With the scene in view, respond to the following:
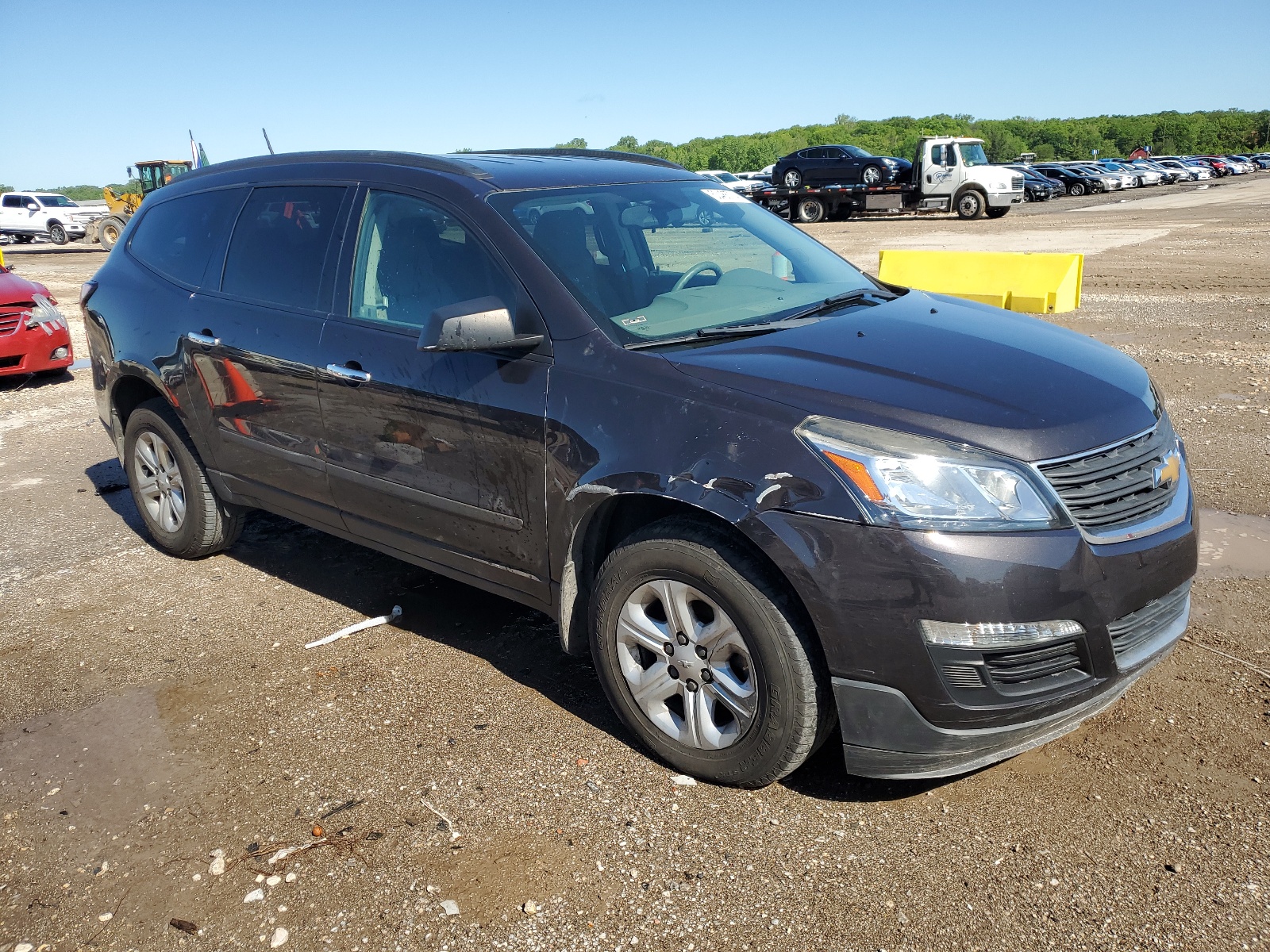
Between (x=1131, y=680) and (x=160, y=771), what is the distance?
9.89 feet

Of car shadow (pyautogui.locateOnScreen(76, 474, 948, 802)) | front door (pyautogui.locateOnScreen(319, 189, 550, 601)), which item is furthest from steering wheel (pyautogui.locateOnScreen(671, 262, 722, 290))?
car shadow (pyautogui.locateOnScreen(76, 474, 948, 802))

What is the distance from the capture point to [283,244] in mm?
4238

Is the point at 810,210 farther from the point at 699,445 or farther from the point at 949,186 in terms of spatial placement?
the point at 699,445

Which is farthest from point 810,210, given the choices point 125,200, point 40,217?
point 40,217

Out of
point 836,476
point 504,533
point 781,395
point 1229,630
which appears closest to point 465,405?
point 504,533

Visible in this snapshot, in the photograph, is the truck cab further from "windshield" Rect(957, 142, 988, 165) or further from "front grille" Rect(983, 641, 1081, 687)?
"front grille" Rect(983, 641, 1081, 687)

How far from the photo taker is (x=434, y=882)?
2750 millimetres

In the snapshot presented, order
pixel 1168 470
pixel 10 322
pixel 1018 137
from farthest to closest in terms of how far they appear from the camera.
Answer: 1. pixel 1018 137
2. pixel 10 322
3. pixel 1168 470

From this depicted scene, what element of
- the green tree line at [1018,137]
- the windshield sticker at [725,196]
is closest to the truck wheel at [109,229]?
the windshield sticker at [725,196]

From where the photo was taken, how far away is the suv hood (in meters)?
2.71

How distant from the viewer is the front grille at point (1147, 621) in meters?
2.74

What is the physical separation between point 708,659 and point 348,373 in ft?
5.81

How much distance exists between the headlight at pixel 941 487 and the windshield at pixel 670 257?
0.92m

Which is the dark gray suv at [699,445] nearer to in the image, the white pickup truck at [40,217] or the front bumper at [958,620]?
the front bumper at [958,620]
